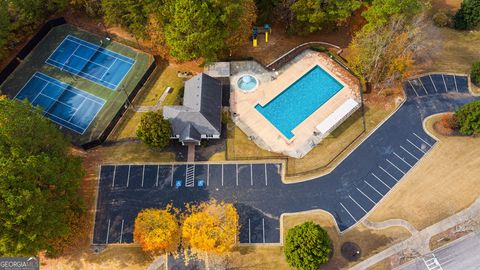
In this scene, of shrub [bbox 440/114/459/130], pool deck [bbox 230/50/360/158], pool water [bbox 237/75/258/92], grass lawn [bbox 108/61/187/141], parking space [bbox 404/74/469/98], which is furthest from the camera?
pool water [bbox 237/75/258/92]

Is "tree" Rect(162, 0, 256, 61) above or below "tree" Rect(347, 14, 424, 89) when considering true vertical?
above

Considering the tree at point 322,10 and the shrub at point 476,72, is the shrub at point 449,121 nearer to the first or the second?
the shrub at point 476,72

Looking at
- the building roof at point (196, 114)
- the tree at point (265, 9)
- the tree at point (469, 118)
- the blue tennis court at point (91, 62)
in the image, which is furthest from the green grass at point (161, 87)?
the tree at point (469, 118)

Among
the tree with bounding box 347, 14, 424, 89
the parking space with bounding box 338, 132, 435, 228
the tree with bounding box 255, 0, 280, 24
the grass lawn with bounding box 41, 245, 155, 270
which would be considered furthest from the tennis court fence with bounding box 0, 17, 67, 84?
the parking space with bounding box 338, 132, 435, 228

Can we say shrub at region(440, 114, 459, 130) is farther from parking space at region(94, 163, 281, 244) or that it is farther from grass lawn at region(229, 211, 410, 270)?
parking space at region(94, 163, 281, 244)

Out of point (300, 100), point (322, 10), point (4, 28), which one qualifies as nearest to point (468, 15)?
point (322, 10)

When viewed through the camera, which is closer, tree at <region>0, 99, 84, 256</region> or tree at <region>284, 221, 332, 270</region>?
tree at <region>0, 99, 84, 256</region>
